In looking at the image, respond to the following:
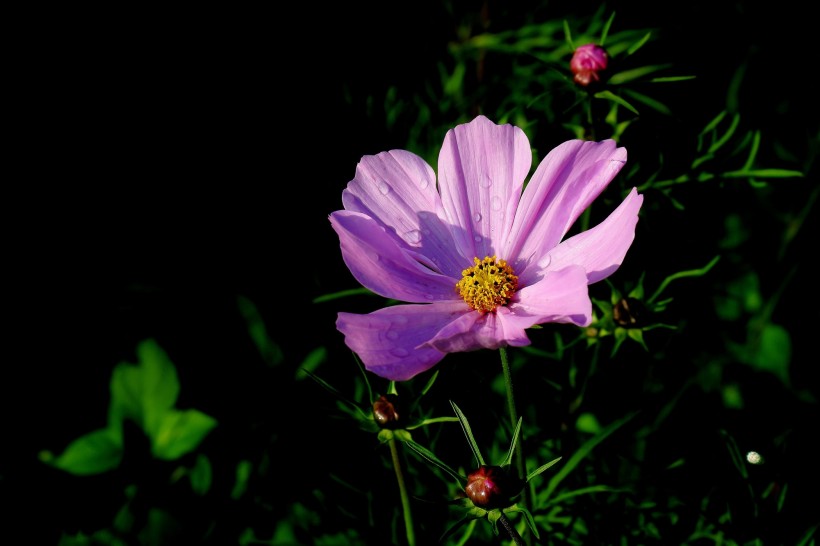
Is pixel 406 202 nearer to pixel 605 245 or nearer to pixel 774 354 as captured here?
pixel 605 245

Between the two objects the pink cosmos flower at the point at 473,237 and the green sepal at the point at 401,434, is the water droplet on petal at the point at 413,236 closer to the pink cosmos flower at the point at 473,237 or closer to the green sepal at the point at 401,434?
the pink cosmos flower at the point at 473,237

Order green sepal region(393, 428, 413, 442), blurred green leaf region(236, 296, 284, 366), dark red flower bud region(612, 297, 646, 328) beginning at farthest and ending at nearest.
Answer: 1. blurred green leaf region(236, 296, 284, 366)
2. dark red flower bud region(612, 297, 646, 328)
3. green sepal region(393, 428, 413, 442)

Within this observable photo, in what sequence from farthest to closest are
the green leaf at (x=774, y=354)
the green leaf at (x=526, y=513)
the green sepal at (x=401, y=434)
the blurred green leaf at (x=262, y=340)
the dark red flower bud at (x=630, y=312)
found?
the green leaf at (x=774, y=354), the blurred green leaf at (x=262, y=340), the dark red flower bud at (x=630, y=312), the green sepal at (x=401, y=434), the green leaf at (x=526, y=513)

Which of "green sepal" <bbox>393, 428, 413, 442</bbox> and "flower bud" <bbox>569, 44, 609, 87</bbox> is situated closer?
"green sepal" <bbox>393, 428, 413, 442</bbox>

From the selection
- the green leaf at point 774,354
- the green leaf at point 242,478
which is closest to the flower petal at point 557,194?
the green leaf at point 242,478

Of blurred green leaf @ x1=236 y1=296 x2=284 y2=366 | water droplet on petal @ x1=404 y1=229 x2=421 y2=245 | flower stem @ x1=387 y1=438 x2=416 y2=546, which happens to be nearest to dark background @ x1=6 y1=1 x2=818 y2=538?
blurred green leaf @ x1=236 y1=296 x2=284 y2=366

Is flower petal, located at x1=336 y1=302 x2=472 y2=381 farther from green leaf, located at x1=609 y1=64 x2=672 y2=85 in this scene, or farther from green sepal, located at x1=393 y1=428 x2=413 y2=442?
green leaf, located at x1=609 y1=64 x2=672 y2=85

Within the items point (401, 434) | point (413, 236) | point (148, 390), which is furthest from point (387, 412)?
point (148, 390)
